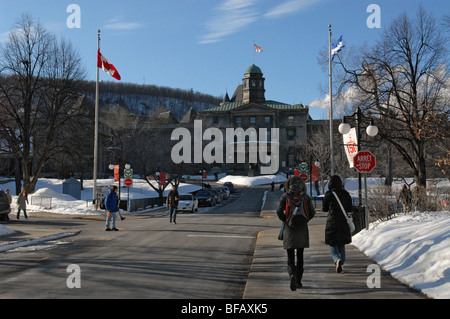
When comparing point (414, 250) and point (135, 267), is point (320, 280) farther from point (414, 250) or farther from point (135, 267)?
point (135, 267)

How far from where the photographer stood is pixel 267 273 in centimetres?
937

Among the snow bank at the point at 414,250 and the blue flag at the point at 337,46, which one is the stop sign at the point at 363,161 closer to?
the snow bank at the point at 414,250

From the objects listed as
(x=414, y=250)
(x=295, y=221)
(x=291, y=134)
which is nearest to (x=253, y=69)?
(x=291, y=134)

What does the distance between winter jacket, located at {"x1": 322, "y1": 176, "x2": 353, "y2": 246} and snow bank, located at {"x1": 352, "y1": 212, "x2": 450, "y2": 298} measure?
1.13 m

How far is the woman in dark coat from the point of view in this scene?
8.77 metres

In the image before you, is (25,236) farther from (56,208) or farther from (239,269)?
(56,208)

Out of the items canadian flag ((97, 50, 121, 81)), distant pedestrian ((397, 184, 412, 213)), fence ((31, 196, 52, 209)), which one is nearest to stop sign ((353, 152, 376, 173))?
distant pedestrian ((397, 184, 412, 213))

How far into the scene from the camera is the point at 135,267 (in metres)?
9.82

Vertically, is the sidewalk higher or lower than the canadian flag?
lower

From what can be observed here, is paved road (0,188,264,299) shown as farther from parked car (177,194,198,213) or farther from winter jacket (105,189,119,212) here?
parked car (177,194,198,213)

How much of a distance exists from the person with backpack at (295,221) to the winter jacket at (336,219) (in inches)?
39.8

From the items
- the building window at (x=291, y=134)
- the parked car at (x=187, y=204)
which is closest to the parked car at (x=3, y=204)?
the parked car at (x=187, y=204)
